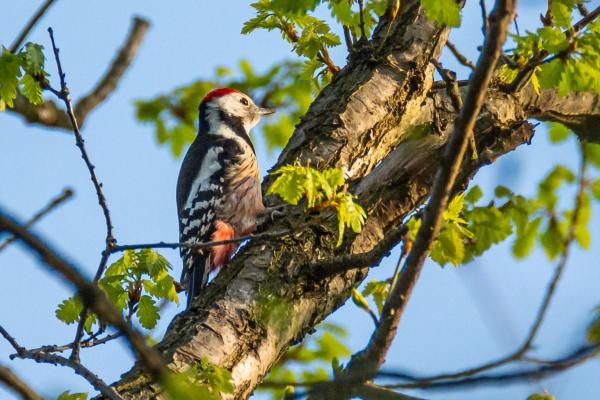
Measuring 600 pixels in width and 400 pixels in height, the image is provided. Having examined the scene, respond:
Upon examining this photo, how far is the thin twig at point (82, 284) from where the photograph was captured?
1.21 m

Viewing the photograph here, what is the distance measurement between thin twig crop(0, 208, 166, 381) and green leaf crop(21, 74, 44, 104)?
222 cm

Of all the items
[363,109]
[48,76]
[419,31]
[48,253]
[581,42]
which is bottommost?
[48,253]

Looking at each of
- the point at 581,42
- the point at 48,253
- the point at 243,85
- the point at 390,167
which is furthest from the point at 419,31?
the point at 48,253

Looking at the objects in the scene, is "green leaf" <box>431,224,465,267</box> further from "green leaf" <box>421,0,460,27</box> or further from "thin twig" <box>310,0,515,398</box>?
"green leaf" <box>421,0,460,27</box>

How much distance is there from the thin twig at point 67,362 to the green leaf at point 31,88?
3.12 ft

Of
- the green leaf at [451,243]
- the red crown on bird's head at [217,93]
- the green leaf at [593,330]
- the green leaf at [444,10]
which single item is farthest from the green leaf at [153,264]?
the red crown on bird's head at [217,93]

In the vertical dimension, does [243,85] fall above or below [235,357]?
above

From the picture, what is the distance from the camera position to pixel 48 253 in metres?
1.21

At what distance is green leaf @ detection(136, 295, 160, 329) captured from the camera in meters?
3.70

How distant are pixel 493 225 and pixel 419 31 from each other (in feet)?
3.71

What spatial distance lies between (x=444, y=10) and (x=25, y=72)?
65.6 inches

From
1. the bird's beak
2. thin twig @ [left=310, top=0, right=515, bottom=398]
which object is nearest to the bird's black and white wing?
the bird's beak

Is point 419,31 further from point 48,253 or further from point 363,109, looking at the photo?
point 48,253

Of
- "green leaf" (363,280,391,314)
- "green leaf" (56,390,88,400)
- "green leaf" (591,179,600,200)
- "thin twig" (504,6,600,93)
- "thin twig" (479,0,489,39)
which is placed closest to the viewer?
"thin twig" (479,0,489,39)
